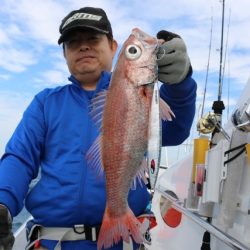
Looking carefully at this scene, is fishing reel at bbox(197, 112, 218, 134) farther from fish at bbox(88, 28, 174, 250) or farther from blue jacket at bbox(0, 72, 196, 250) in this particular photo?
fish at bbox(88, 28, 174, 250)

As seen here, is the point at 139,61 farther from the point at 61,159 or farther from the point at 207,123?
the point at 207,123

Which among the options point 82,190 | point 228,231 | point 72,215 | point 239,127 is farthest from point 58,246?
point 239,127

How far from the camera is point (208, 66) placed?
339 inches

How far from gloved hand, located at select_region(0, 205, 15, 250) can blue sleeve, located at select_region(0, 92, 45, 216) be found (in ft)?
0.34

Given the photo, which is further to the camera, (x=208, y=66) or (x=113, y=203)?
(x=208, y=66)

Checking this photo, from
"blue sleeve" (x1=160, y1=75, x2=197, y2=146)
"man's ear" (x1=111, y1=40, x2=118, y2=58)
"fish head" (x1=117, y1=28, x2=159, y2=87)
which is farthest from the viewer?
"man's ear" (x1=111, y1=40, x2=118, y2=58)

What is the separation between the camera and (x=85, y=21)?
115 inches

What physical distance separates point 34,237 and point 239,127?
1.62 meters

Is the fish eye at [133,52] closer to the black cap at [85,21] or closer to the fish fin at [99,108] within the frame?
the fish fin at [99,108]

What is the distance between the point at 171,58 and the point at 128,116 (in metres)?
0.38

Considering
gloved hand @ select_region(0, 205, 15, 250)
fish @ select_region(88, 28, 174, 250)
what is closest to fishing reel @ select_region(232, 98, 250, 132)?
fish @ select_region(88, 28, 174, 250)

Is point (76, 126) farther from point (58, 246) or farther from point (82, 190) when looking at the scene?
point (58, 246)

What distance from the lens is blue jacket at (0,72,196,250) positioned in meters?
2.88

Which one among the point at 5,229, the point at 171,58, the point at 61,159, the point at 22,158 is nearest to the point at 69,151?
the point at 61,159
